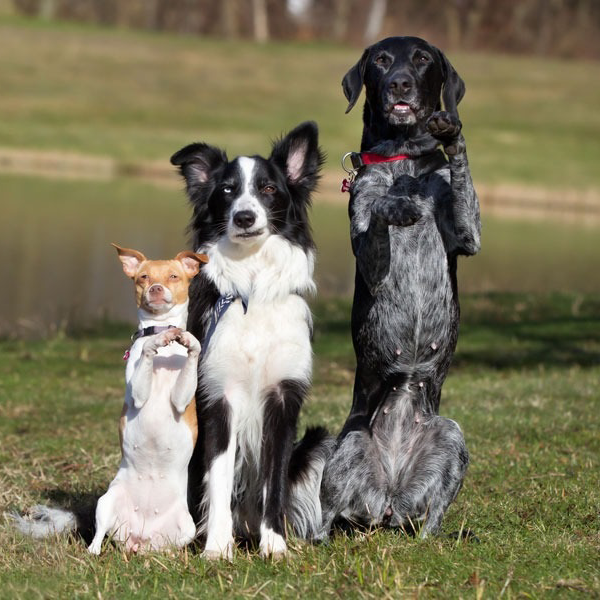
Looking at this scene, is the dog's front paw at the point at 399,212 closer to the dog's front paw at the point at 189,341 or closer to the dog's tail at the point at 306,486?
the dog's front paw at the point at 189,341

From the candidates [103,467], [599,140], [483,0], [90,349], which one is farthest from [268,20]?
[103,467]

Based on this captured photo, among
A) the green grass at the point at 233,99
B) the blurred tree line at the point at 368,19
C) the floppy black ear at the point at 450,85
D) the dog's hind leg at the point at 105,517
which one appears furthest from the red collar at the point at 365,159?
the blurred tree line at the point at 368,19

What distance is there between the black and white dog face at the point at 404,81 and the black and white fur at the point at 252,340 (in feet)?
1.26

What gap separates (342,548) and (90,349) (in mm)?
7583

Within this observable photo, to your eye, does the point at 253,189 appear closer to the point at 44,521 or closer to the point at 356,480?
the point at 356,480

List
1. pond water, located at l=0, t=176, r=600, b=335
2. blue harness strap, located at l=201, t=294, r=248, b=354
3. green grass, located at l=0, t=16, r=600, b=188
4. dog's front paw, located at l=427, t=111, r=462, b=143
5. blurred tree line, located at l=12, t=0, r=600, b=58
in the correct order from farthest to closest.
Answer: blurred tree line, located at l=12, t=0, r=600, b=58, green grass, located at l=0, t=16, r=600, b=188, pond water, located at l=0, t=176, r=600, b=335, blue harness strap, located at l=201, t=294, r=248, b=354, dog's front paw, located at l=427, t=111, r=462, b=143

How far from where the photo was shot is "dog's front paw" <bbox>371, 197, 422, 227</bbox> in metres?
4.87

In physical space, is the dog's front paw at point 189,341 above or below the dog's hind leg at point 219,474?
above

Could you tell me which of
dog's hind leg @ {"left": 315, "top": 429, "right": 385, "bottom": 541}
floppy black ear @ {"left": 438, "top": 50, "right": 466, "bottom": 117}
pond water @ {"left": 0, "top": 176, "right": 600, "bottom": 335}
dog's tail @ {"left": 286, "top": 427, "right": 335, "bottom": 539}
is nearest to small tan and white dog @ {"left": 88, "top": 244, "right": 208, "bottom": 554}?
dog's tail @ {"left": 286, "top": 427, "right": 335, "bottom": 539}

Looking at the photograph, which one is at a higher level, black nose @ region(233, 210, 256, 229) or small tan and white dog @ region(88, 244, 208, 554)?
black nose @ region(233, 210, 256, 229)

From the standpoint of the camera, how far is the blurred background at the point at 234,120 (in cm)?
1867

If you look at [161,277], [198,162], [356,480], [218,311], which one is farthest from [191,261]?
[356,480]

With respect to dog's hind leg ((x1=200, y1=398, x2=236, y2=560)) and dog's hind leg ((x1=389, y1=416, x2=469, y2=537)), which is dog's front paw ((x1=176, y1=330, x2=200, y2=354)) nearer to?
dog's hind leg ((x1=200, y1=398, x2=236, y2=560))

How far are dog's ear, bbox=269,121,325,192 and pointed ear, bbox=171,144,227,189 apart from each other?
0.93 ft
